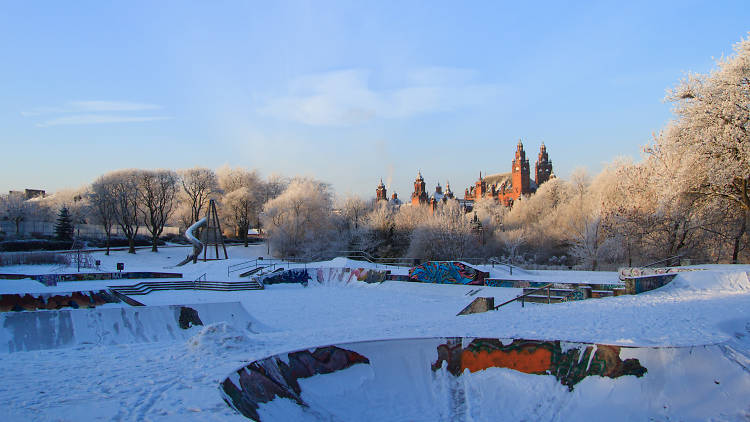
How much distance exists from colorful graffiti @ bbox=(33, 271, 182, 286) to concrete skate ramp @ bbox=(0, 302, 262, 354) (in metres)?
11.5

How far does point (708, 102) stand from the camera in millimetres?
23062

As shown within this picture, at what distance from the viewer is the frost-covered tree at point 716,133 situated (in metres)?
21.9

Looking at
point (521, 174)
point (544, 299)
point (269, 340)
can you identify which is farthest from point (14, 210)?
point (521, 174)

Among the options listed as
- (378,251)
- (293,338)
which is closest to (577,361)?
(293,338)

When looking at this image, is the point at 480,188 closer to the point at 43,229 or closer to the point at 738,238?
the point at 43,229

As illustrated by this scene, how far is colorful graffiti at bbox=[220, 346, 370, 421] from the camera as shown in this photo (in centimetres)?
755

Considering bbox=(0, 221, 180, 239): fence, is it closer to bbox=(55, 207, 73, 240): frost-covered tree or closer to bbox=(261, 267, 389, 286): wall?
bbox=(55, 207, 73, 240): frost-covered tree

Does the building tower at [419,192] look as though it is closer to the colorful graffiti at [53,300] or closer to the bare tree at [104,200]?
the bare tree at [104,200]

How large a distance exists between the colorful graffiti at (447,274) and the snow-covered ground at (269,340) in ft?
13.4

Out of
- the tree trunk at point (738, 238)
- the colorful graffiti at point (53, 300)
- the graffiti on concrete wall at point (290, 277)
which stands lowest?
the graffiti on concrete wall at point (290, 277)

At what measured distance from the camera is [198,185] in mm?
61750

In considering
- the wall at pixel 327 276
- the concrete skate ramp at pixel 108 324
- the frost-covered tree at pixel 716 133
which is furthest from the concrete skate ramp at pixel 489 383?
the wall at pixel 327 276

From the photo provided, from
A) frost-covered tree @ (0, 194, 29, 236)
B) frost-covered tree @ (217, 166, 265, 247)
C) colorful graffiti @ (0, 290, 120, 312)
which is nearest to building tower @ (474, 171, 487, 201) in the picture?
frost-covered tree @ (217, 166, 265, 247)

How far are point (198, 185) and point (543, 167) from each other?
75611 mm
